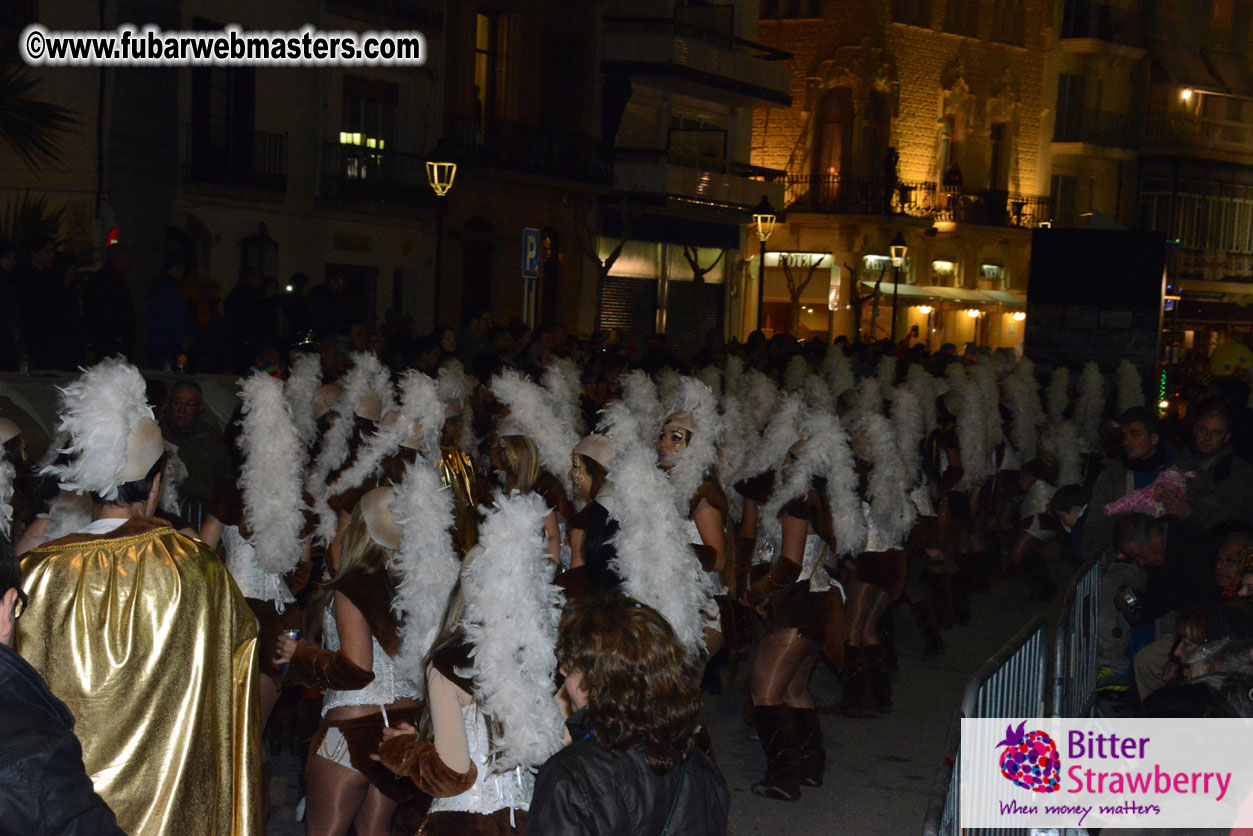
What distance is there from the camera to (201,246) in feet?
73.9

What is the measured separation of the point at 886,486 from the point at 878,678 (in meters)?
1.18

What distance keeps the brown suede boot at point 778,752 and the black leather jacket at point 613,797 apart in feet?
12.8

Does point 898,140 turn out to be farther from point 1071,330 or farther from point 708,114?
point 1071,330

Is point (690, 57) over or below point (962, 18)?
below

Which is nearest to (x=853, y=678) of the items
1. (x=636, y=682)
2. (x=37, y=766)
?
(x=636, y=682)

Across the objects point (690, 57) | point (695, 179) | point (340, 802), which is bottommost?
point (340, 802)

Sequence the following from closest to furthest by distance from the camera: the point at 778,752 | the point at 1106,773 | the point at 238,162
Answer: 1. the point at 1106,773
2. the point at 778,752
3. the point at 238,162

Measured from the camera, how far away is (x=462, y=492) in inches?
285

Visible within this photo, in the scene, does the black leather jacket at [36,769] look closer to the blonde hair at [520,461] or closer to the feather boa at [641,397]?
the blonde hair at [520,461]

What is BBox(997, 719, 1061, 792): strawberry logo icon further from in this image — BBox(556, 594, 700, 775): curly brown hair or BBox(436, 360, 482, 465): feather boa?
BBox(436, 360, 482, 465): feather boa

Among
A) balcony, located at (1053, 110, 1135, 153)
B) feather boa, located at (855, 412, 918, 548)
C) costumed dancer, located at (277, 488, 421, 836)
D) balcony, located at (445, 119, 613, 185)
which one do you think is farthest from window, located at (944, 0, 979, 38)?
costumed dancer, located at (277, 488, 421, 836)

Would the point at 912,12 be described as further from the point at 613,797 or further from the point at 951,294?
the point at 613,797

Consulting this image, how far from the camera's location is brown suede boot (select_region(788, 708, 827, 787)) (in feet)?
24.0

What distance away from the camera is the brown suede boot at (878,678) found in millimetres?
8802
